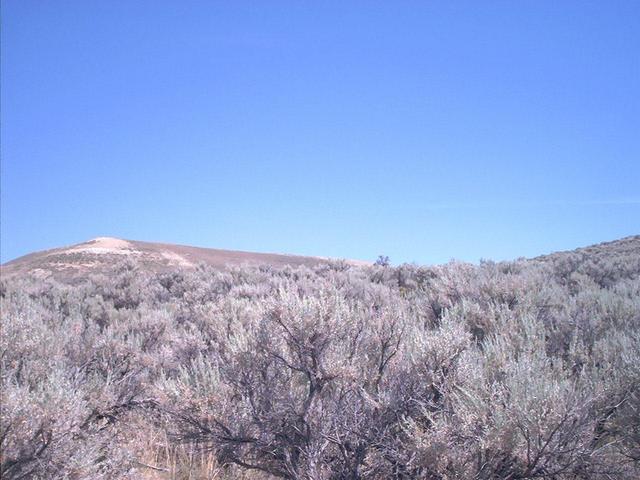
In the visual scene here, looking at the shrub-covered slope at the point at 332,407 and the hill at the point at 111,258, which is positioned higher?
the hill at the point at 111,258

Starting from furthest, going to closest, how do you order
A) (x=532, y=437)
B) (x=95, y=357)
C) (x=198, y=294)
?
(x=198, y=294) → (x=95, y=357) → (x=532, y=437)

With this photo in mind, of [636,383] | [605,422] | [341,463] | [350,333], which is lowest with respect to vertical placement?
[341,463]

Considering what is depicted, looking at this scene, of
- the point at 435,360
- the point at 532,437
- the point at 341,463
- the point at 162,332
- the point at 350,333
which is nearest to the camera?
the point at 532,437

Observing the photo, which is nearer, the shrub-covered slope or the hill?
the shrub-covered slope

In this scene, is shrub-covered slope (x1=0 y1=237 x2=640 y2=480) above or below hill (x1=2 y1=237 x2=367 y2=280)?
below

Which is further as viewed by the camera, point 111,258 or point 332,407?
point 111,258

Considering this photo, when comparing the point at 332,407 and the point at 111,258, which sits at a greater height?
the point at 111,258

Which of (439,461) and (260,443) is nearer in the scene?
(439,461)

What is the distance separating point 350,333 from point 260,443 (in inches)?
47.7

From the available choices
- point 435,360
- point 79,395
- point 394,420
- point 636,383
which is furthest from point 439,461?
point 79,395

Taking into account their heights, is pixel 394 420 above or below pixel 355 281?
below

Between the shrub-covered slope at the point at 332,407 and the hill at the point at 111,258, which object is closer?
the shrub-covered slope at the point at 332,407

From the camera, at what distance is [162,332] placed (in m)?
8.27

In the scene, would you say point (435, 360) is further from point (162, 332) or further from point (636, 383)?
point (162, 332)
